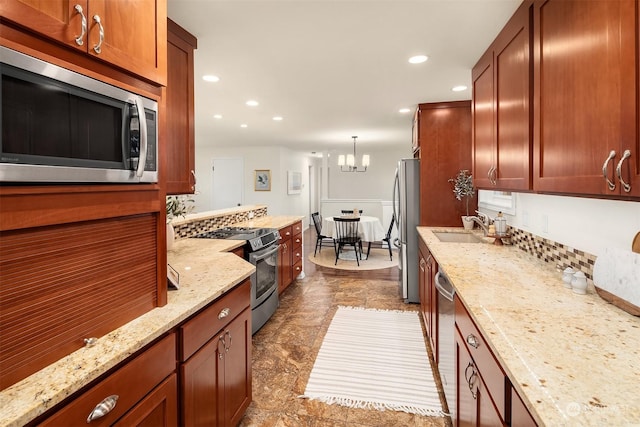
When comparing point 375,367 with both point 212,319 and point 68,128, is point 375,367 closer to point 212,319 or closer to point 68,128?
point 212,319

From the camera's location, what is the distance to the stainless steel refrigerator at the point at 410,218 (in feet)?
12.8

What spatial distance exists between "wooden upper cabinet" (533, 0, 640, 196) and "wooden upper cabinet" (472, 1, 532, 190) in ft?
0.34

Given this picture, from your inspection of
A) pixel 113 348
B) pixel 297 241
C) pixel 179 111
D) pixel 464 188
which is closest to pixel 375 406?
pixel 113 348

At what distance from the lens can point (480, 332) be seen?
1.23 m

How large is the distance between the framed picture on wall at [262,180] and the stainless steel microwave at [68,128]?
22.5 feet

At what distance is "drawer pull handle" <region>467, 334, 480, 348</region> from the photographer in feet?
4.20

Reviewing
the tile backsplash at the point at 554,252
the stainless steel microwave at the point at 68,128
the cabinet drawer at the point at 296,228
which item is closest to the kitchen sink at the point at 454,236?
the tile backsplash at the point at 554,252

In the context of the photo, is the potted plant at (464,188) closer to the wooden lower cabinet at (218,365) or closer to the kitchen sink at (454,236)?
the kitchen sink at (454,236)

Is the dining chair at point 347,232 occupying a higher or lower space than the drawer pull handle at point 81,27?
lower

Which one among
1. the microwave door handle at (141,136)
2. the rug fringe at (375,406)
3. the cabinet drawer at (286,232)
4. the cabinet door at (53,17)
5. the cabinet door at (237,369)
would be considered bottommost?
the rug fringe at (375,406)

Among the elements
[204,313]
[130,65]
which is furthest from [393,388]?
[130,65]

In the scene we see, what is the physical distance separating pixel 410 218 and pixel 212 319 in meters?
2.88

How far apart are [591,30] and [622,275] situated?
0.87 m

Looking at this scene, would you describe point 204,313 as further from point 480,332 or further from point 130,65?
point 480,332
